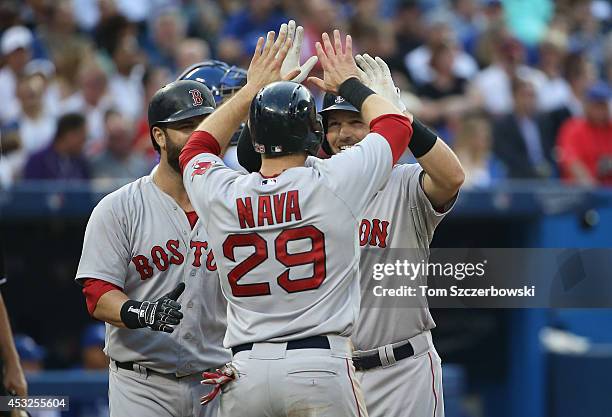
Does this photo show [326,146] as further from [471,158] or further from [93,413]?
[471,158]

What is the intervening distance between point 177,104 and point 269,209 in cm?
102

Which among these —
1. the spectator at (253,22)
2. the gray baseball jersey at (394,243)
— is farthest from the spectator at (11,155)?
the gray baseball jersey at (394,243)

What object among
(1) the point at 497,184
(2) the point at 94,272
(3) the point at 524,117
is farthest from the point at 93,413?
(3) the point at 524,117

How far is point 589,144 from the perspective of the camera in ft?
33.8

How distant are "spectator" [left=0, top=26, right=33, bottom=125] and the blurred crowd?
0.01 metres

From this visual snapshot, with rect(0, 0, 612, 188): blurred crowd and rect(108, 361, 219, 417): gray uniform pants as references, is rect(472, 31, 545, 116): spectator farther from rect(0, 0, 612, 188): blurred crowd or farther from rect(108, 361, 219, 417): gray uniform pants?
rect(108, 361, 219, 417): gray uniform pants

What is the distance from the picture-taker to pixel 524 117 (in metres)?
10.7

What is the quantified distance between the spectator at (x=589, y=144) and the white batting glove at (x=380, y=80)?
587 centimetres

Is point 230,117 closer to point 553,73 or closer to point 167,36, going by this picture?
point 167,36

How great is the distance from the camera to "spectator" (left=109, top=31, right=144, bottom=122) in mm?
10023

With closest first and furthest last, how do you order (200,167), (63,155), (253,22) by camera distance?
(200,167), (63,155), (253,22)

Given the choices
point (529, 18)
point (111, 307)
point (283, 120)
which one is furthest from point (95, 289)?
point (529, 18)

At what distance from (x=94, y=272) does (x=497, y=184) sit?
529 cm

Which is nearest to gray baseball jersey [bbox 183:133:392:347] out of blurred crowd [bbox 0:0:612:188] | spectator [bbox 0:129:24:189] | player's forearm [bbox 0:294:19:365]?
player's forearm [bbox 0:294:19:365]
